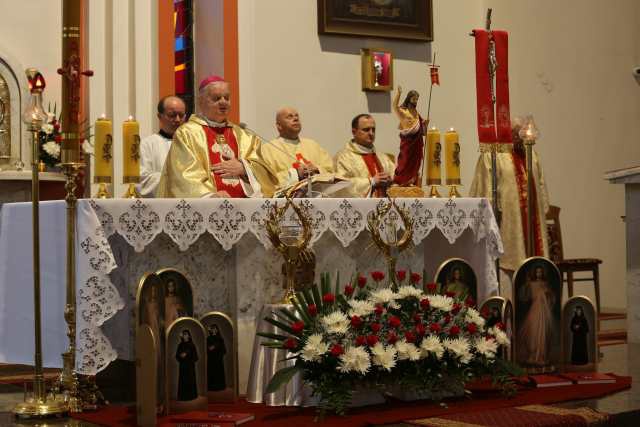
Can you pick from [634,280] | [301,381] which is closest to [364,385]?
[301,381]

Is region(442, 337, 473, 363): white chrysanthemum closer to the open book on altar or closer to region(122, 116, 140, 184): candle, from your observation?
the open book on altar

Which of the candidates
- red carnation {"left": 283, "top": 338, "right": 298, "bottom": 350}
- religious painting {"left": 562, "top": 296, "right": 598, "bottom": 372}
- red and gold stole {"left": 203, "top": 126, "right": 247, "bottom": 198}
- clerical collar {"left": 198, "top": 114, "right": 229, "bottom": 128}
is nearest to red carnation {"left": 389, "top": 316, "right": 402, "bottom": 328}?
red carnation {"left": 283, "top": 338, "right": 298, "bottom": 350}

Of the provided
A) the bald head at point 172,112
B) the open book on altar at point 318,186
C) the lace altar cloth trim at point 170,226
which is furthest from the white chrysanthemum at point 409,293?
the bald head at point 172,112

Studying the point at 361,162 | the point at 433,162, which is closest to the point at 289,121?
the point at 361,162

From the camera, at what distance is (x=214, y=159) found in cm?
668

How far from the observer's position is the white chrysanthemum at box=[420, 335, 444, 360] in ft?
15.4

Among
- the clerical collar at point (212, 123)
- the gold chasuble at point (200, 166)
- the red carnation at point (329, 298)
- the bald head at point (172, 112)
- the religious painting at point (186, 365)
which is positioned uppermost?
the bald head at point (172, 112)

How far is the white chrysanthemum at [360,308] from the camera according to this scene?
4.76 m

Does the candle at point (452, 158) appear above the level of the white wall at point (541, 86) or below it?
below

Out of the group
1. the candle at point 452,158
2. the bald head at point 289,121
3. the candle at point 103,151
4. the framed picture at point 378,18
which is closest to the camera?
the candle at point 103,151

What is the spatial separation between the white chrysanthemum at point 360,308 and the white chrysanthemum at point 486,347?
0.51 meters

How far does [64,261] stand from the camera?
5.35 m

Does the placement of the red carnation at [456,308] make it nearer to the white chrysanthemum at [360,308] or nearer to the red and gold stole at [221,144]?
the white chrysanthemum at [360,308]

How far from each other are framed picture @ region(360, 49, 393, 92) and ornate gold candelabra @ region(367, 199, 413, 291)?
5085 millimetres
